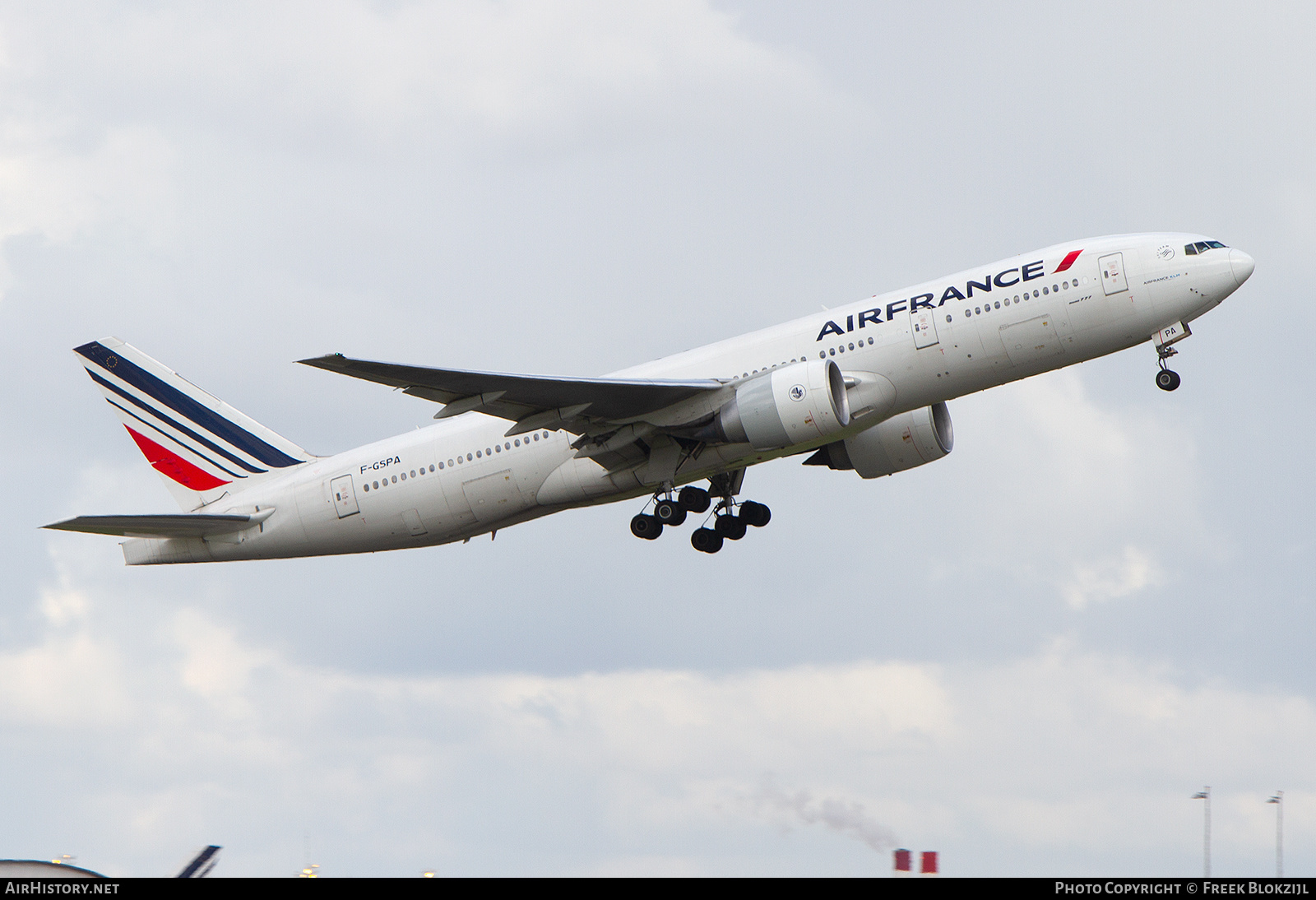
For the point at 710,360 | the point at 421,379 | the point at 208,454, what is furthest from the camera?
the point at 208,454

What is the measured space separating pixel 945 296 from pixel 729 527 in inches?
441

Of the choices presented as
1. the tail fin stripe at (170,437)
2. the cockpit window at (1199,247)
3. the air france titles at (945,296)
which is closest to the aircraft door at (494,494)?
the tail fin stripe at (170,437)

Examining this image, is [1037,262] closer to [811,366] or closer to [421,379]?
[811,366]

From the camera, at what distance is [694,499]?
47.2 meters

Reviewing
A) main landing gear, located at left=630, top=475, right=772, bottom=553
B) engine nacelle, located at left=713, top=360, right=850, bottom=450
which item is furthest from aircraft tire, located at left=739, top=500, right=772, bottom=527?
engine nacelle, located at left=713, top=360, right=850, bottom=450

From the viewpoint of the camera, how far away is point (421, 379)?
39.4 meters

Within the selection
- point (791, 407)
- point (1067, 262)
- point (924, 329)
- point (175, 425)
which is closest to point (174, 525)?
point (175, 425)

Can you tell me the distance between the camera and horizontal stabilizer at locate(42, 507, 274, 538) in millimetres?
45844

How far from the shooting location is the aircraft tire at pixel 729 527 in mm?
48312

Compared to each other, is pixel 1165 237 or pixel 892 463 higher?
pixel 1165 237

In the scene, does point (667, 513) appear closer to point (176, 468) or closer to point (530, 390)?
point (530, 390)

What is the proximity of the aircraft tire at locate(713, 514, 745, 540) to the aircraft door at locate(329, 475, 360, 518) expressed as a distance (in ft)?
35.8
